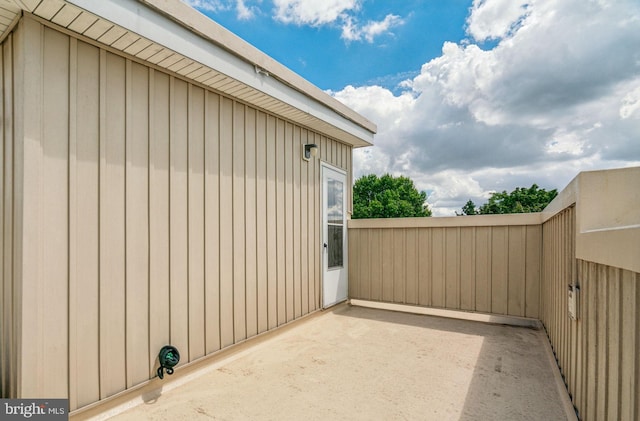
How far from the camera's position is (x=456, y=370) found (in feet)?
8.29

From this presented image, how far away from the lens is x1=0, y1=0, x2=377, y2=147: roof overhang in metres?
1.70

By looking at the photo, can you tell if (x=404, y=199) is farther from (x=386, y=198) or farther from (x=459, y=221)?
(x=459, y=221)

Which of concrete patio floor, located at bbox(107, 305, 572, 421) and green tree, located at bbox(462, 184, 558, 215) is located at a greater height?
green tree, located at bbox(462, 184, 558, 215)

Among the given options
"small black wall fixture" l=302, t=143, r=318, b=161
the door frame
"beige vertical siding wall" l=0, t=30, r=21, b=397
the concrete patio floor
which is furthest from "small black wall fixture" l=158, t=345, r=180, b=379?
"small black wall fixture" l=302, t=143, r=318, b=161

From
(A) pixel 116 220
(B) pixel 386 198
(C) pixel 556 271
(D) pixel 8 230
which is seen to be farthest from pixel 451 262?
(B) pixel 386 198

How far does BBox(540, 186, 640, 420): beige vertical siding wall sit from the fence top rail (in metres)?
1.50

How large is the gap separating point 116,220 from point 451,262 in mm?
3796

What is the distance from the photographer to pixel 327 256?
443cm

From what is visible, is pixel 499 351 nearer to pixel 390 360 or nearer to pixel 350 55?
pixel 390 360

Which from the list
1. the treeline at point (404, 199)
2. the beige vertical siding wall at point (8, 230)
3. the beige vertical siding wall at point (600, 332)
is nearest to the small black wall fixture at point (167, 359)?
the beige vertical siding wall at point (8, 230)

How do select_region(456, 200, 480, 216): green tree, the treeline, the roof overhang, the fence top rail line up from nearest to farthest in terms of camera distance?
the roof overhang
the fence top rail
the treeline
select_region(456, 200, 480, 216): green tree

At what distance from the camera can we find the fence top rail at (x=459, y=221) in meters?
3.73

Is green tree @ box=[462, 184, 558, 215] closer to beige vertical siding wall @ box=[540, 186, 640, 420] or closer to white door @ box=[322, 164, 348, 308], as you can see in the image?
white door @ box=[322, 164, 348, 308]

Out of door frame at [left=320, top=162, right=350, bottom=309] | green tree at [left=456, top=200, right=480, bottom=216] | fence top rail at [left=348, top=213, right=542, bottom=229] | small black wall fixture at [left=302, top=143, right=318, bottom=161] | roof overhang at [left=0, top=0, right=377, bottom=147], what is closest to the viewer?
roof overhang at [left=0, top=0, right=377, bottom=147]
